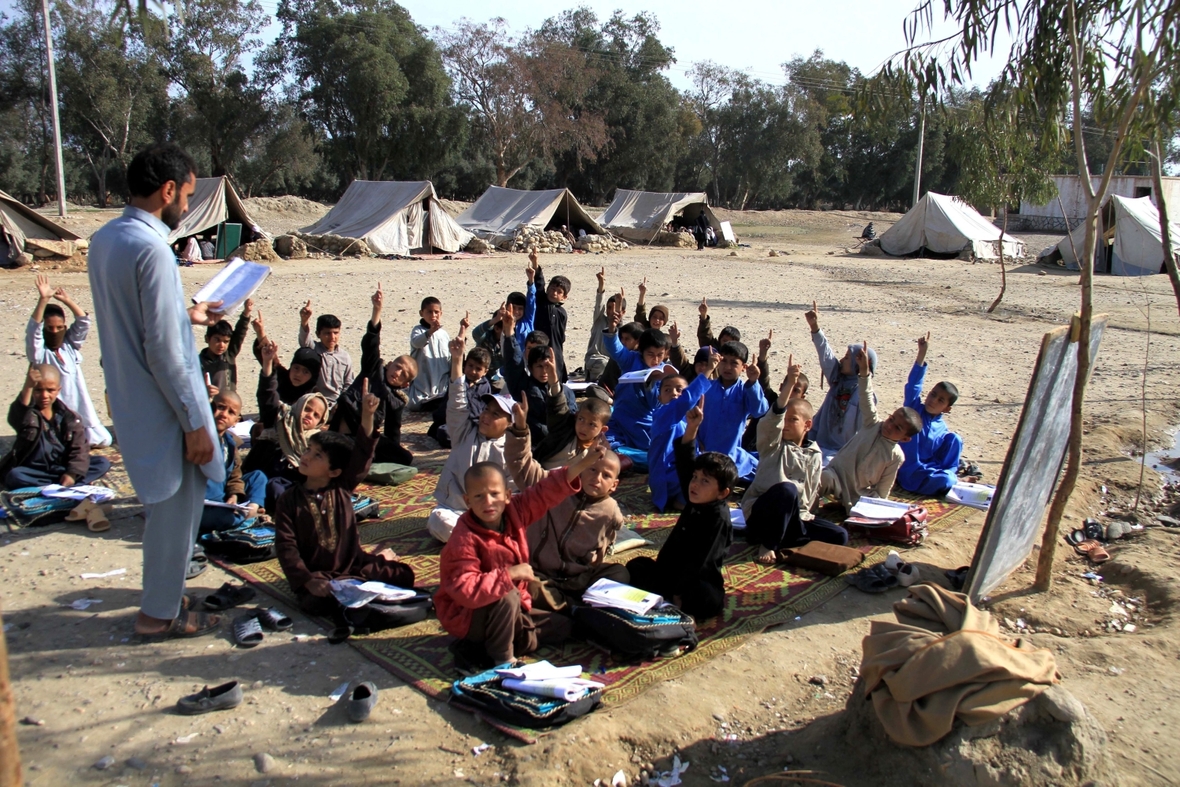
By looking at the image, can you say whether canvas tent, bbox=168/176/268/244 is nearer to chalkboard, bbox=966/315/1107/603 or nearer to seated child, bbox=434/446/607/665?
seated child, bbox=434/446/607/665

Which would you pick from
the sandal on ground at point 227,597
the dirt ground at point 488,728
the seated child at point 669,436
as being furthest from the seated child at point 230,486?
the seated child at point 669,436

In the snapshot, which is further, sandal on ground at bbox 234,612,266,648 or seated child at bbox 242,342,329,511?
seated child at bbox 242,342,329,511

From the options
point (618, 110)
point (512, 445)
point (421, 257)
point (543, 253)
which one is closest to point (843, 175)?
point (618, 110)

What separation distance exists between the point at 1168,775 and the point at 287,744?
120 inches

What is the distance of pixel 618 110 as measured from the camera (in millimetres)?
42156

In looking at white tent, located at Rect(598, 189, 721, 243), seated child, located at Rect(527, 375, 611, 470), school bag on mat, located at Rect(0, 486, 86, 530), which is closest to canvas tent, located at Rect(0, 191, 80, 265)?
school bag on mat, located at Rect(0, 486, 86, 530)

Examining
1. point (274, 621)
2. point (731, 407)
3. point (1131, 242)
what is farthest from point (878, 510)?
point (1131, 242)

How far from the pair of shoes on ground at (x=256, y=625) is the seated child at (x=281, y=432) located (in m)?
1.50

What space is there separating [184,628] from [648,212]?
2728 cm

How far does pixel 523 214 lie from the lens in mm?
26906

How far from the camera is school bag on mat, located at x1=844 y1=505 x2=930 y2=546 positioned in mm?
5320

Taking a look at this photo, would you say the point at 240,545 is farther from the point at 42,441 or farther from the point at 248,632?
the point at 42,441

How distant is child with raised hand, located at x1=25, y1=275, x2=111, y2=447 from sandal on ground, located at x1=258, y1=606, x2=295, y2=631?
2901 millimetres

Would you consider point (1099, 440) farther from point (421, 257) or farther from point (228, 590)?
point (421, 257)
